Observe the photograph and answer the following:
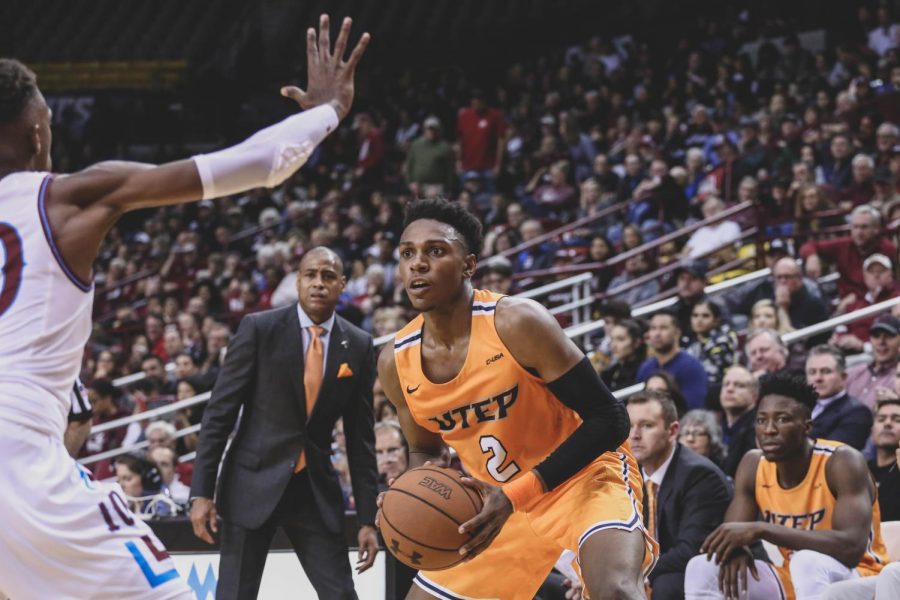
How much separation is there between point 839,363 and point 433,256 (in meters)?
3.34

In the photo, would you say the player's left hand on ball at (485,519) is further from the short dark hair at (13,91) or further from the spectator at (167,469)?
the spectator at (167,469)

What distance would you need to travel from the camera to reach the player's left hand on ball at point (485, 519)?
12.4ft

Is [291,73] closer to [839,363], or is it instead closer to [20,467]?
[839,363]

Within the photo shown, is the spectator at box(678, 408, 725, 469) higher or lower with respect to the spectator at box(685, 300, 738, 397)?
lower

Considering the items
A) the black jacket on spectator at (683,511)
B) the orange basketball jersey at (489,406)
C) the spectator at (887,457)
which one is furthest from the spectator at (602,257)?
the orange basketball jersey at (489,406)

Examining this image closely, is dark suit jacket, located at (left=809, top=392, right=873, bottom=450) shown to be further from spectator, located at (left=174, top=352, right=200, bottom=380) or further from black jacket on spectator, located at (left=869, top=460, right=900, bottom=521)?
spectator, located at (left=174, top=352, right=200, bottom=380)

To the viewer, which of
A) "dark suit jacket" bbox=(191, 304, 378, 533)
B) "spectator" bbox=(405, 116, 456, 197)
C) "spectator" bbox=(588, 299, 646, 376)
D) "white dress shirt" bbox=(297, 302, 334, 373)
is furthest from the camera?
"spectator" bbox=(405, 116, 456, 197)

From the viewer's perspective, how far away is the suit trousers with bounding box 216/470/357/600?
534cm

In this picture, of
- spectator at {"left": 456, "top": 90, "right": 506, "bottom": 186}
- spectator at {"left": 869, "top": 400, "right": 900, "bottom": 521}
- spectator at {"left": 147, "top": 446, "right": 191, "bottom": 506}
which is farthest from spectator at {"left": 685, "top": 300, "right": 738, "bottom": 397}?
spectator at {"left": 456, "top": 90, "right": 506, "bottom": 186}

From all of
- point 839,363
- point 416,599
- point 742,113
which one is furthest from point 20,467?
point 742,113

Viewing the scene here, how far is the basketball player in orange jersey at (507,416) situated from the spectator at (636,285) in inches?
234

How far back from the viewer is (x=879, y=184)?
391 inches

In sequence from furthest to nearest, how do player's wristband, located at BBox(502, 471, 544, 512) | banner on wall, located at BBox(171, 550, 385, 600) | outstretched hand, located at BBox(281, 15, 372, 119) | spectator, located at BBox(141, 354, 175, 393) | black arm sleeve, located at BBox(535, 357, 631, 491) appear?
1. spectator, located at BBox(141, 354, 175, 393)
2. banner on wall, located at BBox(171, 550, 385, 600)
3. black arm sleeve, located at BBox(535, 357, 631, 491)
4. player's wristband, located at BBox(502, 471, 544, 512)
5. outstretched hand, located at BBox(281, 15, 372, 119)

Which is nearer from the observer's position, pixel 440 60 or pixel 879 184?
pixel 879 184
